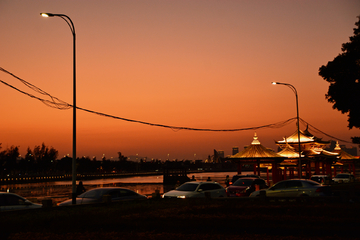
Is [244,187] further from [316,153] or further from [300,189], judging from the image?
[316,153]

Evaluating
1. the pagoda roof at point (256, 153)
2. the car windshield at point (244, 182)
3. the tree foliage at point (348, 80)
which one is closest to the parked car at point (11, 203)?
the car windshield at point (244, 182)

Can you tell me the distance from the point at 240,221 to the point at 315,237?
10.7 feet

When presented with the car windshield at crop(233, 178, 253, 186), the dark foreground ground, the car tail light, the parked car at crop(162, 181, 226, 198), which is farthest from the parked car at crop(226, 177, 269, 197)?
the dark foreground ground

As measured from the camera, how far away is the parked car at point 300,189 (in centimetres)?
2166

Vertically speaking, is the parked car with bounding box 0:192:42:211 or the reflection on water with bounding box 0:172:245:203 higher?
the parked car with bounding box 0:192:42:211

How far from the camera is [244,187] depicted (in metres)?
27.5

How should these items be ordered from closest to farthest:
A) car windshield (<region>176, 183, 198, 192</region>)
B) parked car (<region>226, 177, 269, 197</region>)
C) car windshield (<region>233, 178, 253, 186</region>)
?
1. car windshield (<region>176, 183, 198, 192</region>)
2. parked car (<region>226, 177, 269, 197</region>)
3. car windshield (<region>233, 178, 253, 186</region>)

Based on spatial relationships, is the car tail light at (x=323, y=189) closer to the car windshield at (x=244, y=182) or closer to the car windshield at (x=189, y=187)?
the car windshield at (x=244, y=182)

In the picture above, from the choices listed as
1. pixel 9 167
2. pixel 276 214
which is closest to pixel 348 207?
Answer: pixel 276 214

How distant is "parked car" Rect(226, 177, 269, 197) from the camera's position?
27031 millimetres

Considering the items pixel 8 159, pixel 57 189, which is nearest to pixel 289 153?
pixel 57 189

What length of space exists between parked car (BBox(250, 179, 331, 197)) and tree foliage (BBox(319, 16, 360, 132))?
487 inches

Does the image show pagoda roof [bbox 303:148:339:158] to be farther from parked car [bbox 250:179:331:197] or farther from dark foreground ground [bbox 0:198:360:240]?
dark foreground ground [bbox 0:198:360:240]

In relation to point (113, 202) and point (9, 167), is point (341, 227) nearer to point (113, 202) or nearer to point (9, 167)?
point (113, 202)
